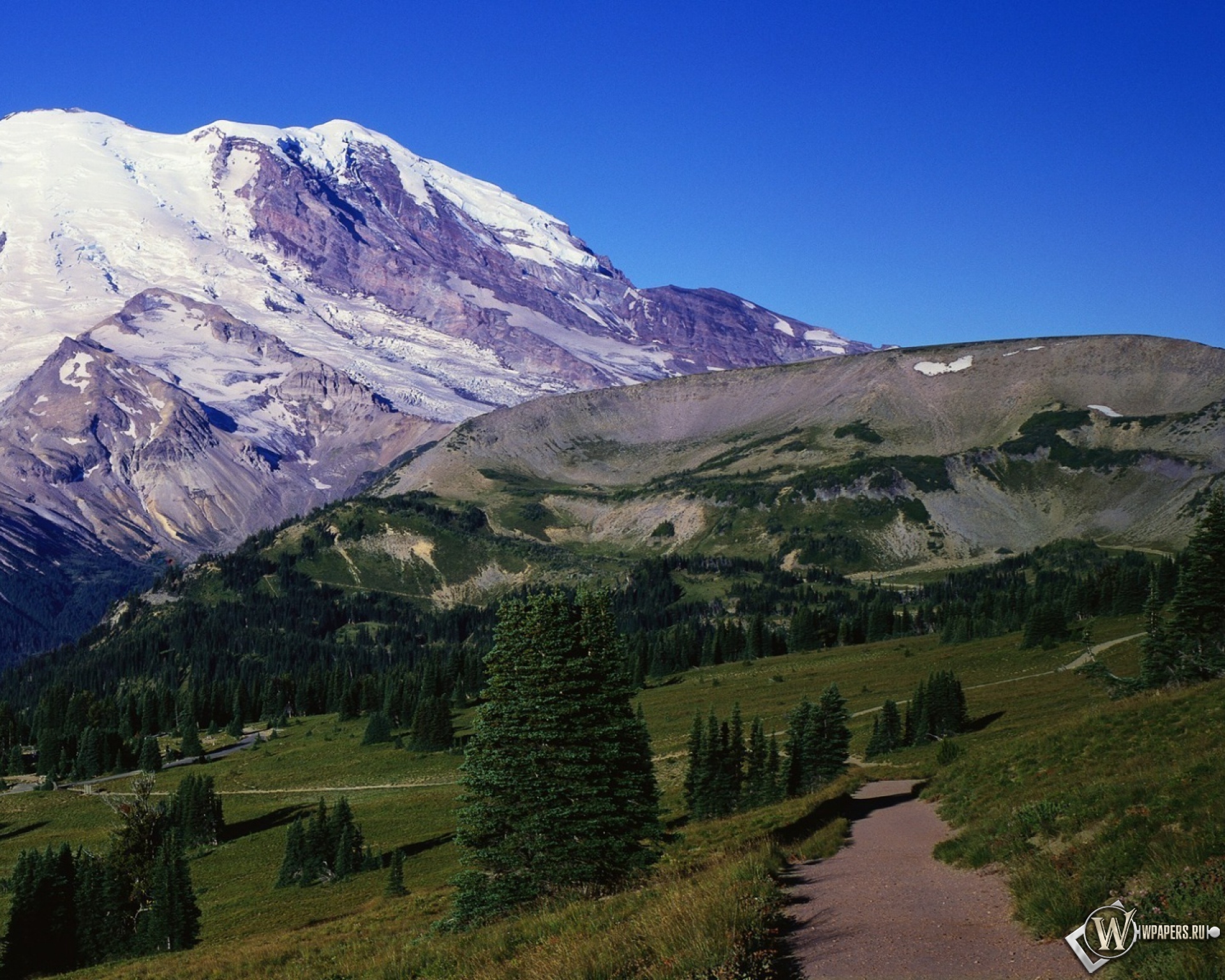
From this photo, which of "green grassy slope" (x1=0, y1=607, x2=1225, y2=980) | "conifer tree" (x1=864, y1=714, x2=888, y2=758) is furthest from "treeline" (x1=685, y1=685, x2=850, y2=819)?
"conifer tree" (x1=864, y1=714, x2=888, y2=758)

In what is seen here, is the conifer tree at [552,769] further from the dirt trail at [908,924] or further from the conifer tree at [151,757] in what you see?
the conifer tree at [151,757]

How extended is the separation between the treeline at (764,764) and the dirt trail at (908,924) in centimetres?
3725

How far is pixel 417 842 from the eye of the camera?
7956 cm

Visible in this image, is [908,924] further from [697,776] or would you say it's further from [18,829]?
[18,829]

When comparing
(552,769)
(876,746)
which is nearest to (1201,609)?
(876,746)

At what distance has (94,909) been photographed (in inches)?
2464

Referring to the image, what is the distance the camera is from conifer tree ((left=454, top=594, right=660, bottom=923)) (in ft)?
107

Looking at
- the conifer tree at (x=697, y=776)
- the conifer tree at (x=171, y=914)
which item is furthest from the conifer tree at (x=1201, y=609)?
the conifer tree at (x=171, y=914)

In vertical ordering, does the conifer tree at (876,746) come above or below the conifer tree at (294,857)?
above

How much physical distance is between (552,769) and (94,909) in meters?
43.1

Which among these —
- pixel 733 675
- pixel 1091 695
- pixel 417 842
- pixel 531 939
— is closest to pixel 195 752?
pixel 733 675

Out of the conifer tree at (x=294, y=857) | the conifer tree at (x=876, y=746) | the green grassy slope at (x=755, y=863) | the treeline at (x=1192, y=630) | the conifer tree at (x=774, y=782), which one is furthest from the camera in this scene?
the conifer tree at (x=876, y=746)

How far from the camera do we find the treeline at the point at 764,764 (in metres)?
63.7

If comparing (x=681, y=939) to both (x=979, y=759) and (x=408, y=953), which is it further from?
(x=979, y=759)
